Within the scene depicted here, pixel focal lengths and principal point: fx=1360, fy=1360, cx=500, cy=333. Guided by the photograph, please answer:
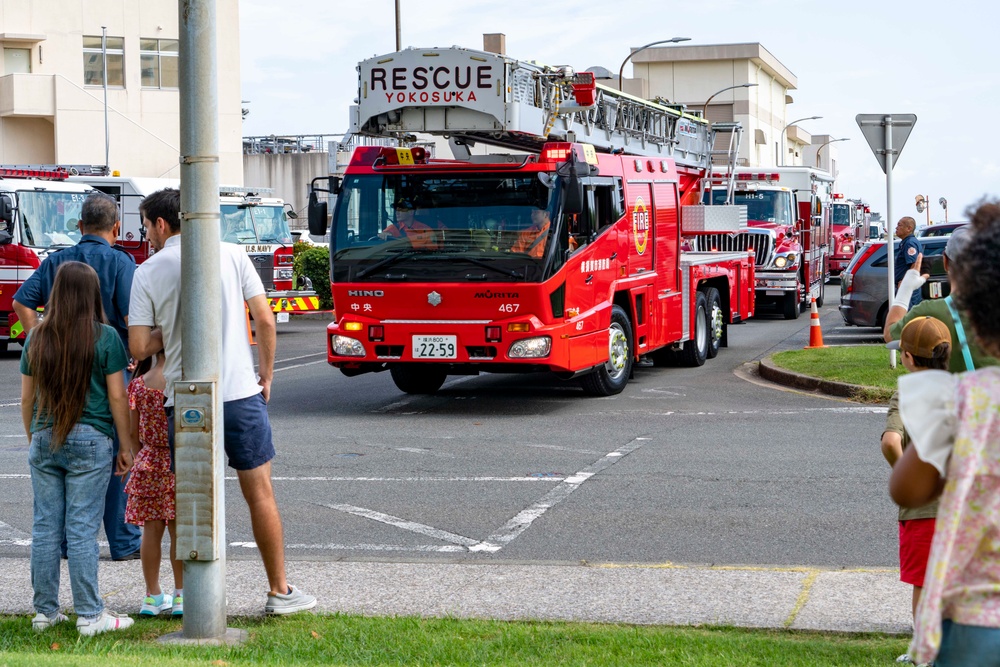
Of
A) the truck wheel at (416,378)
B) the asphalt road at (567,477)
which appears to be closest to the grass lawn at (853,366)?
the asphalt road at (567,477)

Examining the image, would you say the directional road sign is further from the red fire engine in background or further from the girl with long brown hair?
the red fire engine in background

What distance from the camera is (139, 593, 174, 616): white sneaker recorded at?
593cm

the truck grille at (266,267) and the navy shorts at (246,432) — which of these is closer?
the navy shorts at (246,432)

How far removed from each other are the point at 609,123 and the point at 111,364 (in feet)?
33.0

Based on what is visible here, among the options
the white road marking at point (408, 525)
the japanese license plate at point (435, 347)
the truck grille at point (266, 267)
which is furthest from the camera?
the truck grille at point (266, 267)

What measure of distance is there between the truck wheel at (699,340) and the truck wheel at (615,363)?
9.49 feet

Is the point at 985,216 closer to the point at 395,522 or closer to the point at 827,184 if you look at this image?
the point at 395,522

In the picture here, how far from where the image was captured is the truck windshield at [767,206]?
26.4 meters

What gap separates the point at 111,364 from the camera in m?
5.70

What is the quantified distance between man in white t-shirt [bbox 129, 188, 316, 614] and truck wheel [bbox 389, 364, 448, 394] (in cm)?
877

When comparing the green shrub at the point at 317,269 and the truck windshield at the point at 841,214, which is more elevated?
the truck windshield at the point at 841,214

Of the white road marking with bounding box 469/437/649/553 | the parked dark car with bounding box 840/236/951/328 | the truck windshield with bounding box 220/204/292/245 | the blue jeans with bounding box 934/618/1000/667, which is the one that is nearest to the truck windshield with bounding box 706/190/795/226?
the parked dark car with bounding box 840/236/951/328

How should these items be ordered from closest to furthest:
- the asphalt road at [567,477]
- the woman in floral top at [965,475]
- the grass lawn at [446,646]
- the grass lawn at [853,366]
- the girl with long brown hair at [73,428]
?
the woman in floral top at [965,475] < the grass lawn at [446,646] < the girl with long brown hair at [73,428] < the asphalt road at [567,477] < the grass lawn at [853,366]

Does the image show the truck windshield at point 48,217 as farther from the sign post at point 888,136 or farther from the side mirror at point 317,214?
the sign post at point 888,136
